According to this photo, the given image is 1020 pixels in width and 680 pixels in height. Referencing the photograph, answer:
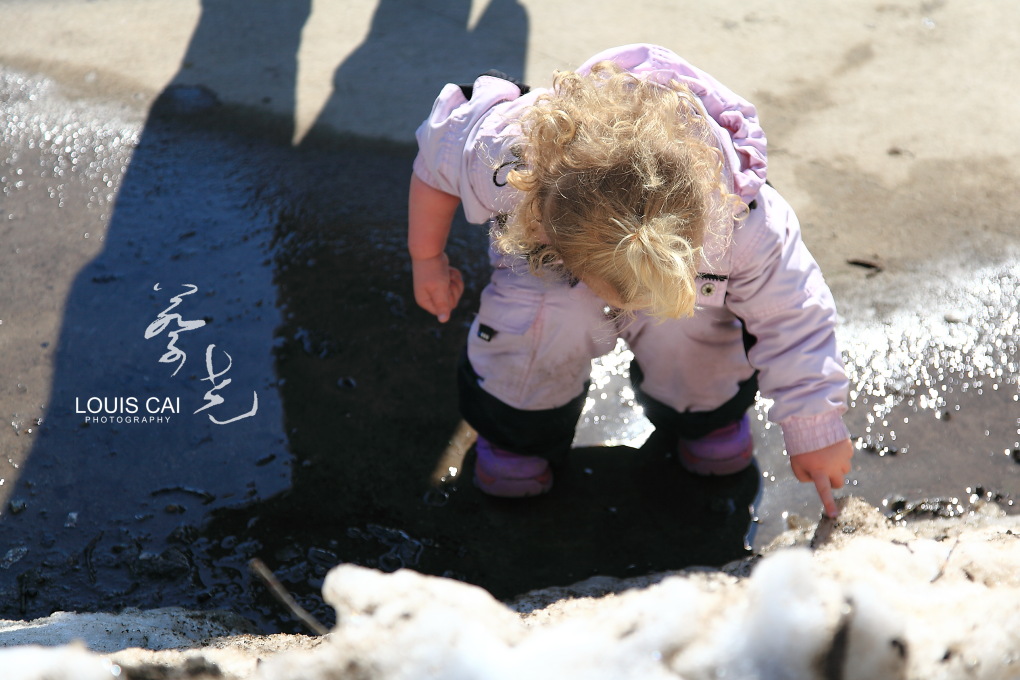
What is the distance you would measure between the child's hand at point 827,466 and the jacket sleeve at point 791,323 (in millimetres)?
18

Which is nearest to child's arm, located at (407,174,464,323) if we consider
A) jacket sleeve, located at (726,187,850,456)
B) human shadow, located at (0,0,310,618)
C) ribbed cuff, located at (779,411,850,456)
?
human shadow, located at (0,0,310,618)

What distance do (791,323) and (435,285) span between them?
0.72 m

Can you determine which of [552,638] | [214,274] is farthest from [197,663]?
[214,274]

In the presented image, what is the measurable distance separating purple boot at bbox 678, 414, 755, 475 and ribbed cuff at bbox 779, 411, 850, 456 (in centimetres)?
31

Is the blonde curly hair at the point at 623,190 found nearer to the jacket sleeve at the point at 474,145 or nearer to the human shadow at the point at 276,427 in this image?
the jacket sleeve at the point at 474,145

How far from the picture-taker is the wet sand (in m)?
1.80

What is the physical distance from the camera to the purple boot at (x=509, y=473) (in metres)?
1.86

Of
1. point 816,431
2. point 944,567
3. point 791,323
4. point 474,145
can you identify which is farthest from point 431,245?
point 944,567

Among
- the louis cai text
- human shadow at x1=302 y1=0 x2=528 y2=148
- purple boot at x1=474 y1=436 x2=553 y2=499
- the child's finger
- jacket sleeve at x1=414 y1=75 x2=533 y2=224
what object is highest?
jacket sleeve at x1=414 y1=75 x2=533 y2=224

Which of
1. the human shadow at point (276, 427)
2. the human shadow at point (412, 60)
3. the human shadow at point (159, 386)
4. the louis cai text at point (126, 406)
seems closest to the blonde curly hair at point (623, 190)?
the human shadow at point (276, 427)

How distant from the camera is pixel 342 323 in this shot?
2.22 metres

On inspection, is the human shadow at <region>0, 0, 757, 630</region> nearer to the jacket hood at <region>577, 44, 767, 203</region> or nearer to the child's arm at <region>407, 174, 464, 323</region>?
the child's arm at <region>407, 174, 464, 323</region>

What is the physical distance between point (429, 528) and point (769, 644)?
1.11m
